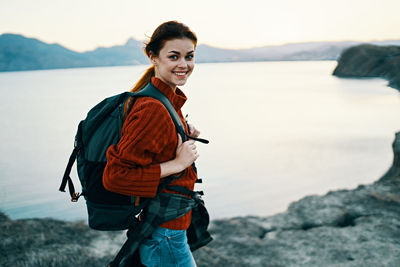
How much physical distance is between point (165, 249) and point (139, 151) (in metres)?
0.64

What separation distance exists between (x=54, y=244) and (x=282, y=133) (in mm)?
13056

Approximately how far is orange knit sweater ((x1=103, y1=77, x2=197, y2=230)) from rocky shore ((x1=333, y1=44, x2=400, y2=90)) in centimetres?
3627

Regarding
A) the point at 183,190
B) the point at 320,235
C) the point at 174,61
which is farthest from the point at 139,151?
the point at 320,235

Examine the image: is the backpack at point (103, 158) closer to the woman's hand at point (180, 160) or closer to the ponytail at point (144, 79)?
the woman's hand at point (180, 160)

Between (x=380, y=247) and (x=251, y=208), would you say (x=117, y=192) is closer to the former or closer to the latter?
(x=380, y=247)

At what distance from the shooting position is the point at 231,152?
39.8 feet

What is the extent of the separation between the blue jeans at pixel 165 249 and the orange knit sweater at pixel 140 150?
0.35 metres

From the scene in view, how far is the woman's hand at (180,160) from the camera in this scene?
1.65m

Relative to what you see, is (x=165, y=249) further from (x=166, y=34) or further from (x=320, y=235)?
(x=320, y=235)

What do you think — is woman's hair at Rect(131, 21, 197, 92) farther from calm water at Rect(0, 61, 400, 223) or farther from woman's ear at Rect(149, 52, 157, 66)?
calm water at Rect(0, 61, 400, 223)

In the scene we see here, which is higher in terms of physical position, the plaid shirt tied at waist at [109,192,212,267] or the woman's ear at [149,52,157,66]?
the woman's ear at [149,52,157,66]

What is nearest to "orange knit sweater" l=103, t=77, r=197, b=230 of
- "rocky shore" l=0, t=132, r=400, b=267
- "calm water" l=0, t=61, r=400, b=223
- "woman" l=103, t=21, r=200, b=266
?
"woman" l=103, t=21, r=200, b=266

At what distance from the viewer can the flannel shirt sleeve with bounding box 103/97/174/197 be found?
4.91ft

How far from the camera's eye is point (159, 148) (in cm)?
157
